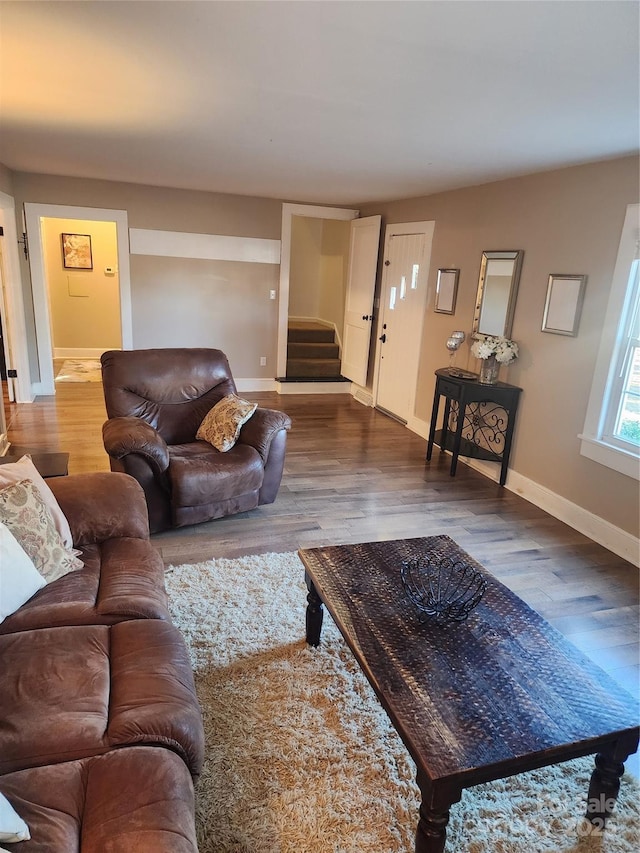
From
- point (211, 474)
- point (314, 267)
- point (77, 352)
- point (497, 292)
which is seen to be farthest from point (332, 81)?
point (77, 352)

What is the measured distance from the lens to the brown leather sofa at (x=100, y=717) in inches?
44.3

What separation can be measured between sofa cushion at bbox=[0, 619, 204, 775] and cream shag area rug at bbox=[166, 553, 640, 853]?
1.32 feet

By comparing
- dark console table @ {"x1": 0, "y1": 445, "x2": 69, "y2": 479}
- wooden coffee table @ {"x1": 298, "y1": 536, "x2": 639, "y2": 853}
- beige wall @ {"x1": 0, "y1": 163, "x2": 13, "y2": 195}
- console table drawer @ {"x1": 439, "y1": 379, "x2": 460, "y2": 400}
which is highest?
beige wall @ {"x1": 0, "y1": 163, "x2": 13, "y2": 195}

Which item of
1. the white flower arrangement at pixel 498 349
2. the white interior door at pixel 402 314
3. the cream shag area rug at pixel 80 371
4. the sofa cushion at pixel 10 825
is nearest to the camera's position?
the sofa cushion at pixel 10 825

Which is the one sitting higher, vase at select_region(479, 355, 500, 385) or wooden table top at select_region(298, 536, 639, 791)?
vase at select_region(479, 355, 500, 385)

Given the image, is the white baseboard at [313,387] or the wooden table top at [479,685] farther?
the white baseboard at [313,387]

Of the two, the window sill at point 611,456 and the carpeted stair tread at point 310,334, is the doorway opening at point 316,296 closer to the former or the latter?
the carpeted stair tread at point 310,334

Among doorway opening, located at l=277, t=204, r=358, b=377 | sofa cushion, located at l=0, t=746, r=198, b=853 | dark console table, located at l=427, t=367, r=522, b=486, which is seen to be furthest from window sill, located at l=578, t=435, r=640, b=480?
doorway opening, located at l=277, t=204, r=358, b=377

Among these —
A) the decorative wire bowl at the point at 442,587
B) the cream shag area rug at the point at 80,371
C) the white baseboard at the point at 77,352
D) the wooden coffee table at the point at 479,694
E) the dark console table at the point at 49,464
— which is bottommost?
the cream shag area rug at the point at 80,371

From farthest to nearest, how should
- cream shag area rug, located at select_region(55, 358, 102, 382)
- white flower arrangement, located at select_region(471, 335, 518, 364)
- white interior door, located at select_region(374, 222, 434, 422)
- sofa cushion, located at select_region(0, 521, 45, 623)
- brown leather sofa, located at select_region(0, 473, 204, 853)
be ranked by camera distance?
cream shag area rug, located at select_region(55, 358, 102, 382) < white interior door, located at select_region(374, 222, 434, 422) < white flower arrangement, located at select_region(471, 335, 518, 364) < sofa cushion, located at select_region(0, 521, 45, 623) < brown leather sofa, located at select_region(0, 473, 204, 853)

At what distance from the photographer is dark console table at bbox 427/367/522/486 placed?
13.8 feet

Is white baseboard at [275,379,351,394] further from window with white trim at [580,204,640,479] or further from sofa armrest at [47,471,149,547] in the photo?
sofa armrest at [47,471,149,547]

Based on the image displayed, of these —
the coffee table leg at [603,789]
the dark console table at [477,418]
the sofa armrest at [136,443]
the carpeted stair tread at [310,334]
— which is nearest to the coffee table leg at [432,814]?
the coffee table leg at [603,789]

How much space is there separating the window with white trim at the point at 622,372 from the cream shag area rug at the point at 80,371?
5758 millimetres
